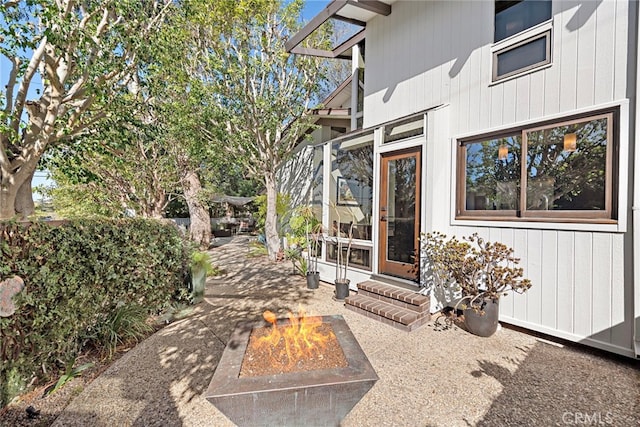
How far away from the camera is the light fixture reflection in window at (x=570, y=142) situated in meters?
3.40

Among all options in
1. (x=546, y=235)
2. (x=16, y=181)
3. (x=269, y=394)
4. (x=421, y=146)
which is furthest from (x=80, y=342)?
(x=546, y=235)

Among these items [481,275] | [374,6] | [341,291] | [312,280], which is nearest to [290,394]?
[481,275]

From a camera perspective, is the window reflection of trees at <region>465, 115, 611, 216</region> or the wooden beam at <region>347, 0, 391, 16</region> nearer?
the window reflection of trees at <region>465, 115, 611, 216</region>

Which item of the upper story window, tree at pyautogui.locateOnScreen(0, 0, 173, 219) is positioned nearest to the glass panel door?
the upper story window

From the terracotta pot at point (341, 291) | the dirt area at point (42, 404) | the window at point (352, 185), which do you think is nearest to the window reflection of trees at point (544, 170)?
the window at point (352, 185)

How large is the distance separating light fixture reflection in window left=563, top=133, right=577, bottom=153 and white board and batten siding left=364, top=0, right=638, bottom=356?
0.27 m

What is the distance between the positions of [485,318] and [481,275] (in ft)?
2.17

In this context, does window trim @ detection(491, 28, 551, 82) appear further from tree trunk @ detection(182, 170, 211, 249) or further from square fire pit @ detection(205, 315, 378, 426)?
tree trunk @ detection(182, 170, 211, 249)

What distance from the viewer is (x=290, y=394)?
1.62 meters

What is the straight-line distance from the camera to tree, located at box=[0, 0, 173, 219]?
3.00 meters

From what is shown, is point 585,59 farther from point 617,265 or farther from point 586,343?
point 586,343

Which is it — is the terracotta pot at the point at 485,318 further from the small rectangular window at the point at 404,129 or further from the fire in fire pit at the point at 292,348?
the small rectangular window at the point at 404,129

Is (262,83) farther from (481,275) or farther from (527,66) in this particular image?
(481,275)

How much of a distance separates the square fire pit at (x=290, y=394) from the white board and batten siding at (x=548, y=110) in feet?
10.1
